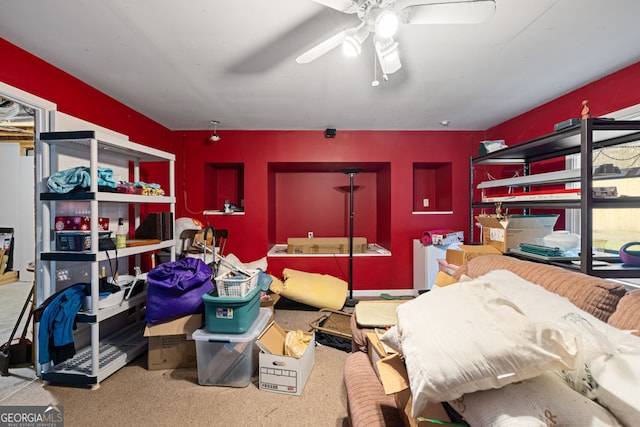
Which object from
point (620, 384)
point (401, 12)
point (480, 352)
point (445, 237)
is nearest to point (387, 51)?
point (401, 12)

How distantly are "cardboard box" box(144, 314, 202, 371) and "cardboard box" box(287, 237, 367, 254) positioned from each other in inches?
80.1

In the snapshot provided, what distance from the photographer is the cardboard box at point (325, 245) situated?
4117 millimetres

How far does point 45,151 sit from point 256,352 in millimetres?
2141

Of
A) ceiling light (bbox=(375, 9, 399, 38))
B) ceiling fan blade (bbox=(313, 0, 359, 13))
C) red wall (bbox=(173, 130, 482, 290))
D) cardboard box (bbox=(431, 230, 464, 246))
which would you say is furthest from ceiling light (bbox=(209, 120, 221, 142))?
cardboard box (bbox=(431, 230, 464, 246))

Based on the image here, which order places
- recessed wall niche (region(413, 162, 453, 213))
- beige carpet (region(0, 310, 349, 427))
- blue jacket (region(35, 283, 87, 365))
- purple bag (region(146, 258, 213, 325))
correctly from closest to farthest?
beige carpet (region(0, 310, 349, 427)) → blue jacket (region(35, 283, 87, 365)) → purple bag (region(146, 258, 213, 325)) → recessed wall niche (region(413, 162, 453, 213))

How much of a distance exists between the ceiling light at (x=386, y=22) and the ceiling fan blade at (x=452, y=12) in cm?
12

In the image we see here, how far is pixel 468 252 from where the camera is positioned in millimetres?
2451

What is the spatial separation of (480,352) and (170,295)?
204 centimetres

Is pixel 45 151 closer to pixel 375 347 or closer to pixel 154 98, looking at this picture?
pixel 154 98

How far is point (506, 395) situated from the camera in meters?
0.73

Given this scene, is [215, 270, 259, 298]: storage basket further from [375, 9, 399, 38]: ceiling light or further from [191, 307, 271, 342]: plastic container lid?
[375, 9, 399, 38]: ceiling light

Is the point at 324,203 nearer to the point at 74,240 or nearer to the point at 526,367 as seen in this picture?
the point at 74,240

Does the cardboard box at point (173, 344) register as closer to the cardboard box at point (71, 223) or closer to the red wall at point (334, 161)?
the cardboard box at point (71, 223)

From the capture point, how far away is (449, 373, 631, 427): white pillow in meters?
0.65
